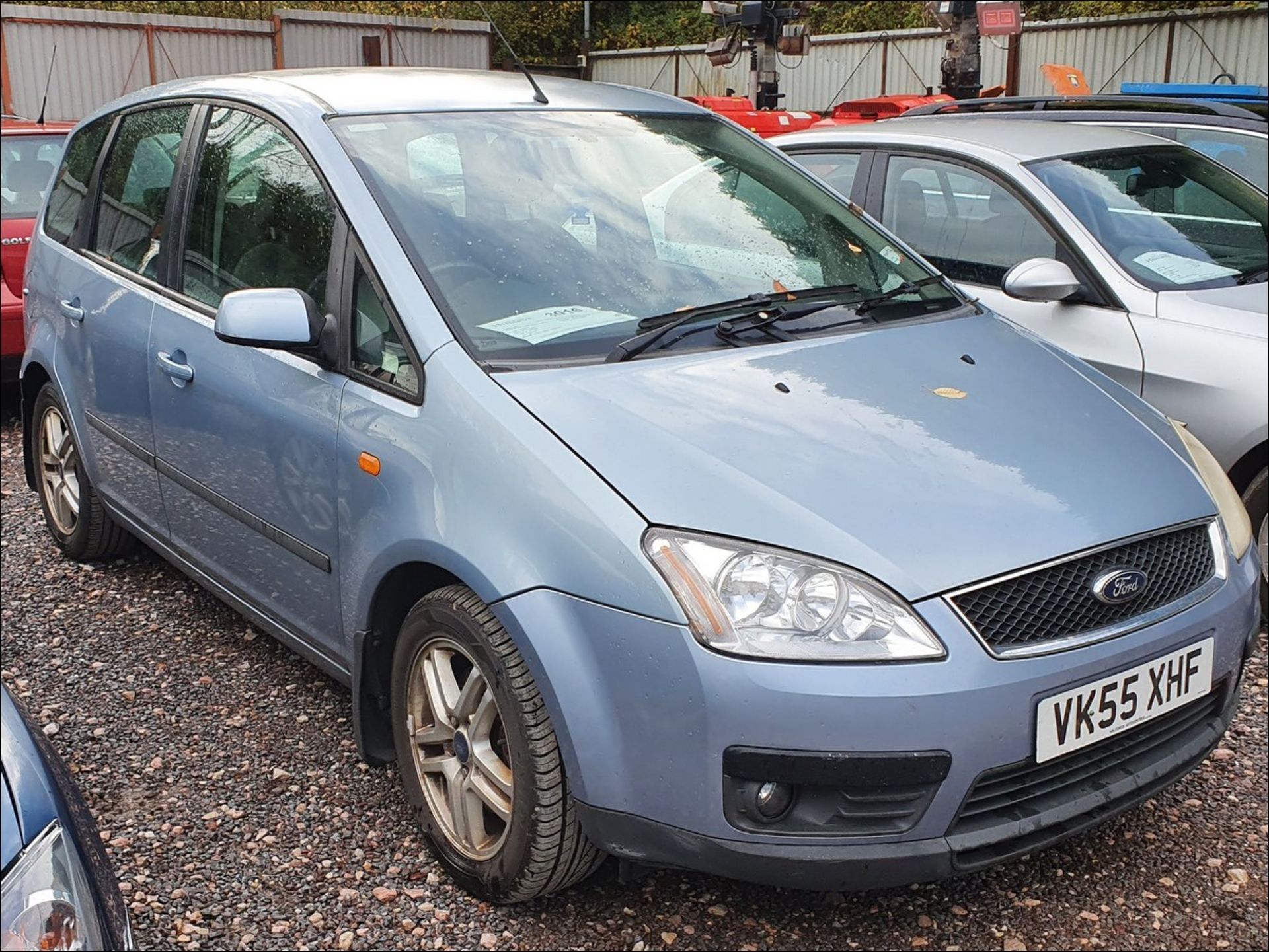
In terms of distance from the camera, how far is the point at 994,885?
280cm

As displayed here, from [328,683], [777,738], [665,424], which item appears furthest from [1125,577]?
[328,683]

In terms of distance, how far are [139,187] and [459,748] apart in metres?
2.35

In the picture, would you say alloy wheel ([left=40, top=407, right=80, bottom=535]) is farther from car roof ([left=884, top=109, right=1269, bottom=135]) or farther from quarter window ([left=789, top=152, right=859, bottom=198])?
car roof ([left=884, top=109, right=1269, bottom=135])

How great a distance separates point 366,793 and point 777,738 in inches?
55.3

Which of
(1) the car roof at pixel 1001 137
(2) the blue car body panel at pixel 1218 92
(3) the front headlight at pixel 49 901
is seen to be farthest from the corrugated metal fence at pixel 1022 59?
(3) the front headlight at pixel 49 901

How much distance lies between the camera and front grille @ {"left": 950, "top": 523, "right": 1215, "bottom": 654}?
2.28m

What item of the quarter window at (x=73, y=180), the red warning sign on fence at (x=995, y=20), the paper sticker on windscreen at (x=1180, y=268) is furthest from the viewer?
the red warning sign on fence at (x=995, y=20)

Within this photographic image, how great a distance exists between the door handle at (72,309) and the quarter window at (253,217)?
29.0 inches

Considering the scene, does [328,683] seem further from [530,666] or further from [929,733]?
[929,733]

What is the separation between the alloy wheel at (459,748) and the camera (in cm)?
262

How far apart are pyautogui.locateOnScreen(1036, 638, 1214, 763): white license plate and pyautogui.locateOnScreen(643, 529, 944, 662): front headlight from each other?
0.27 metres

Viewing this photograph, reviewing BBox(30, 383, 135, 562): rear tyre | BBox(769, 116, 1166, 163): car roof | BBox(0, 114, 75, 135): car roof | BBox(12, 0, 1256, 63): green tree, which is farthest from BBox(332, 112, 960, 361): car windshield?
BBox(12, 0, 1256, 63): green tree

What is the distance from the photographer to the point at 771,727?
2197 millimetres

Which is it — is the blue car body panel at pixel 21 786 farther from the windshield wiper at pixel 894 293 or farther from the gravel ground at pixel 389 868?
the windshield wiper at pixel 894 293
